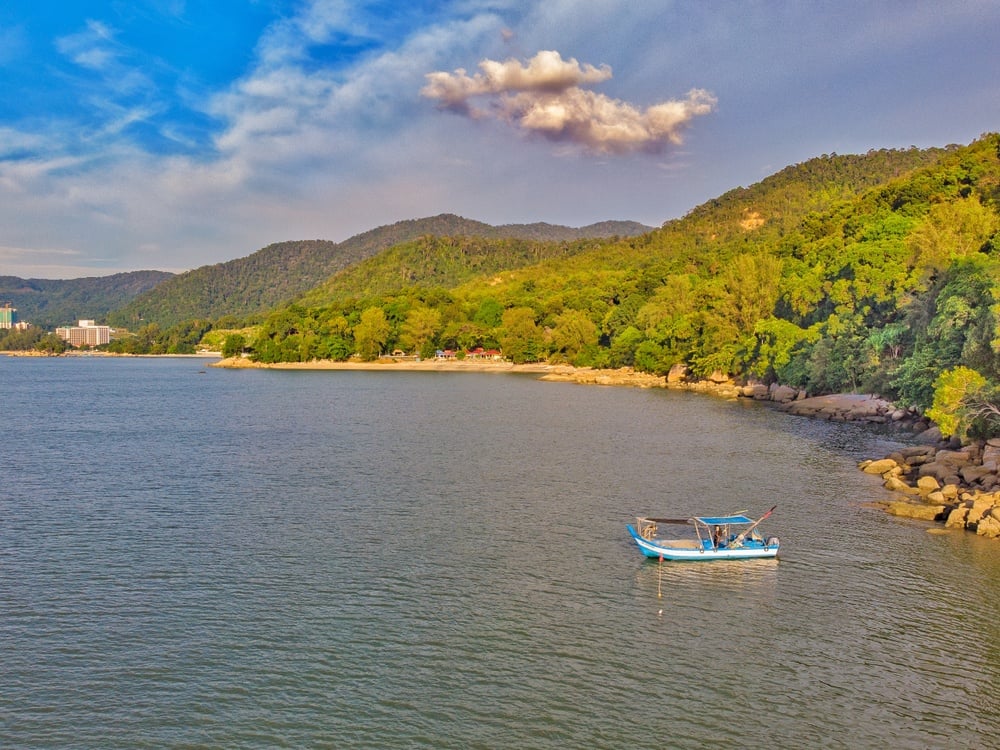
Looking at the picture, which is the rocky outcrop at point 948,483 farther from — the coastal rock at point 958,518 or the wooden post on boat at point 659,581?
the wooden post on boat at point 659,581

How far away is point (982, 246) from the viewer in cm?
6775

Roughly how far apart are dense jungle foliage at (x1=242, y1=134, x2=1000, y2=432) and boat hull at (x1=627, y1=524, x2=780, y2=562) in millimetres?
17106

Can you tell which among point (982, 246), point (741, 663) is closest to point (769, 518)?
point (741, 663)

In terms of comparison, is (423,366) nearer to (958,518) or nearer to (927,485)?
(927,485)

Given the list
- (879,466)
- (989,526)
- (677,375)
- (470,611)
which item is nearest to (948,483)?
(879,466)

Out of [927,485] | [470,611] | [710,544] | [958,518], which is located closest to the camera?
[470,611]

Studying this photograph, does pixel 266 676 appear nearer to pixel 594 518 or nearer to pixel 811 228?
pixel 594 518

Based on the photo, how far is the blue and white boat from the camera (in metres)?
27.3

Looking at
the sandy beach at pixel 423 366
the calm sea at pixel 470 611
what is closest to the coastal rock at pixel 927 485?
the calm sea at pixel 470 611

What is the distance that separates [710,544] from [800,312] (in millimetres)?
70133

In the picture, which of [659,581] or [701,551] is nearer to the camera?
[659,581]

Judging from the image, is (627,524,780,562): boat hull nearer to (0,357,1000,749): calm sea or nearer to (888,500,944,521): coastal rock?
(0,357,1000,749): calm sea

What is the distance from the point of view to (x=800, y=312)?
90250mm

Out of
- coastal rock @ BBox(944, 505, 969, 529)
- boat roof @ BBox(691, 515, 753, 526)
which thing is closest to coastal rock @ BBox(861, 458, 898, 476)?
coastal rock @ BBox(944, 505, 969, 529)
